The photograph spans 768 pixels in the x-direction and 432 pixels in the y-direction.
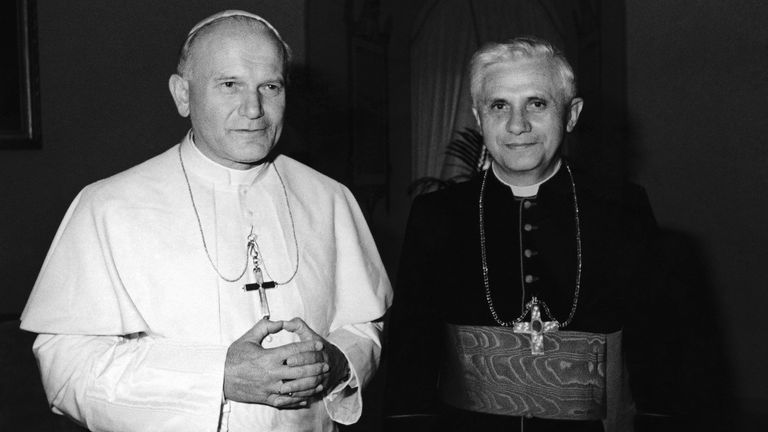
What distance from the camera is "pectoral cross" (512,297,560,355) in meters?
2.36

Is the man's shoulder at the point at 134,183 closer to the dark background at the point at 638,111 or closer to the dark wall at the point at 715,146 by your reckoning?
the dark background at the point at 638,111

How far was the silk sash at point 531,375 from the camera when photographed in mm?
2328

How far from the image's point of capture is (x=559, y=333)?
238cm

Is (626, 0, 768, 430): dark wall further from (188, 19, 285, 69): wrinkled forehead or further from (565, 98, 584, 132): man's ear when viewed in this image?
(188, 19, 285, 69): wrinkled forehead

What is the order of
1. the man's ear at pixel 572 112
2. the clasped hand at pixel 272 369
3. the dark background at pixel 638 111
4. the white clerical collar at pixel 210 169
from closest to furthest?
the clasped hand at pixel 272 369, the white clerical collar at pixel 210 169, the man's ear at pixel 572 112, the dark background at pixel 638 111

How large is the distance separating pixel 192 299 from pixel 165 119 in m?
3.16

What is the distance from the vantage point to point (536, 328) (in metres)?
2.38

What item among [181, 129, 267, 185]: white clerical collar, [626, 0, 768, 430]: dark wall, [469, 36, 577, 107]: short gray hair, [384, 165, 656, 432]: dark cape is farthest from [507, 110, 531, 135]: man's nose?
[626, 0, 768, 430]: dark wall

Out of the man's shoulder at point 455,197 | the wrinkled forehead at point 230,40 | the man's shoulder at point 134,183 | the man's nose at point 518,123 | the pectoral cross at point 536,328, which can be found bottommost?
the pectoral cross at point 536,328

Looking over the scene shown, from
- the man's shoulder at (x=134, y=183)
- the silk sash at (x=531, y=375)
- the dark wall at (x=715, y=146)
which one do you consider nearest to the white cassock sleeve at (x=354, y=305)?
the silk sash at (x=531, y=375)

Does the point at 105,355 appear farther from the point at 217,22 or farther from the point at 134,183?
the point at 217,22

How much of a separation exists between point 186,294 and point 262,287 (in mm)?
205

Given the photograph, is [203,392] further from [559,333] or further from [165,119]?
[165,119]

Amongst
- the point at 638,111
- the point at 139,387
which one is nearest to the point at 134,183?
the point at 139,387
